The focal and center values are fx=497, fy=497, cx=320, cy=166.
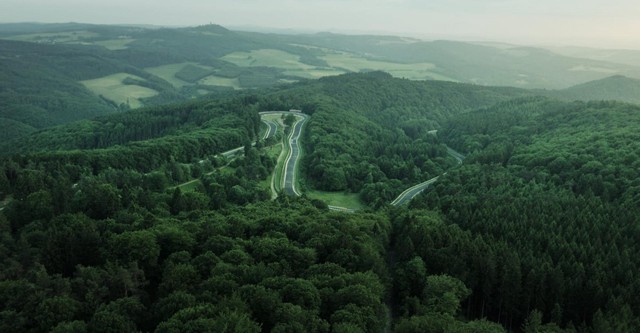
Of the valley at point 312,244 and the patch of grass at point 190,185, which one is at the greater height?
the valley at point 312,244

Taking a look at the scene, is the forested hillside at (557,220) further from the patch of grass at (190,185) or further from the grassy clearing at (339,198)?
the patch of grass at (190,185)

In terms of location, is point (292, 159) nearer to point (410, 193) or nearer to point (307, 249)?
point (410, 193)

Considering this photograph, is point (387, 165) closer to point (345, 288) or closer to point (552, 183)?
point (552, 183)

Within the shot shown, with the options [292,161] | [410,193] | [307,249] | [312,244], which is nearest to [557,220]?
[312,244]

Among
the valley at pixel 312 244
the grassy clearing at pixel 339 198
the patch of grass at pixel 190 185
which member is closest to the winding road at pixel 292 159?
the valley at pixel 312 244

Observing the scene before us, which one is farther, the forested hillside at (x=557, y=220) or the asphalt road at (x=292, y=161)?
the asphalt road at (x=292, y=161)

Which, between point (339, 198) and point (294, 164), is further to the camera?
point (294, 164)
